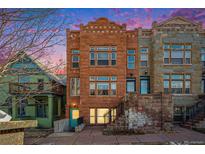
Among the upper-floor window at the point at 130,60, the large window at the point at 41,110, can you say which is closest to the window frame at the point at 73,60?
the upper-floor window at the point at 130,60

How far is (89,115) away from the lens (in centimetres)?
1387

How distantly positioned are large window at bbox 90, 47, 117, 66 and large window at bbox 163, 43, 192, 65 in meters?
3.12

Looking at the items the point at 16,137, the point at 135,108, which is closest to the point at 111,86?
the point at 135,108

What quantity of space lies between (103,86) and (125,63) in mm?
1879

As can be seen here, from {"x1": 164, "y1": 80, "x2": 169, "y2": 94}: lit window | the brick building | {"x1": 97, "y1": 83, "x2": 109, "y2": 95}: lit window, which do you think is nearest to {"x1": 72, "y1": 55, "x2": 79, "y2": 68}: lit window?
the brick building

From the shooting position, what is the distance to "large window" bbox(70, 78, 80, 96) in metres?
14.7

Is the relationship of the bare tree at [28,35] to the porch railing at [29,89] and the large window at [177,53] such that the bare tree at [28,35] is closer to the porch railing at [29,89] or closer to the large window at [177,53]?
the porch railing at [29,89]

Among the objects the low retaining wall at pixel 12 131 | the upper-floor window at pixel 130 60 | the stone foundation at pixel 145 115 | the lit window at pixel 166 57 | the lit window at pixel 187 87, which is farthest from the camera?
the upper-floor window at pixel 130 60

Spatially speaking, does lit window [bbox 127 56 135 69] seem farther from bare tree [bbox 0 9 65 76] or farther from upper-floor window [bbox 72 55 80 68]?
bare tree [bbox 0 9 65 76]

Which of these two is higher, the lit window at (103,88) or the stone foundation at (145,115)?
the lit window at (103,88)

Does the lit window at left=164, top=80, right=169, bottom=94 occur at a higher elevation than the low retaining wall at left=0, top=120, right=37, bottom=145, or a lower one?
higher

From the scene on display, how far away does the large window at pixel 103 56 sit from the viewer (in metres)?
14.2

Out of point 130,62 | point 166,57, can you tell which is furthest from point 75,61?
point 166,57
